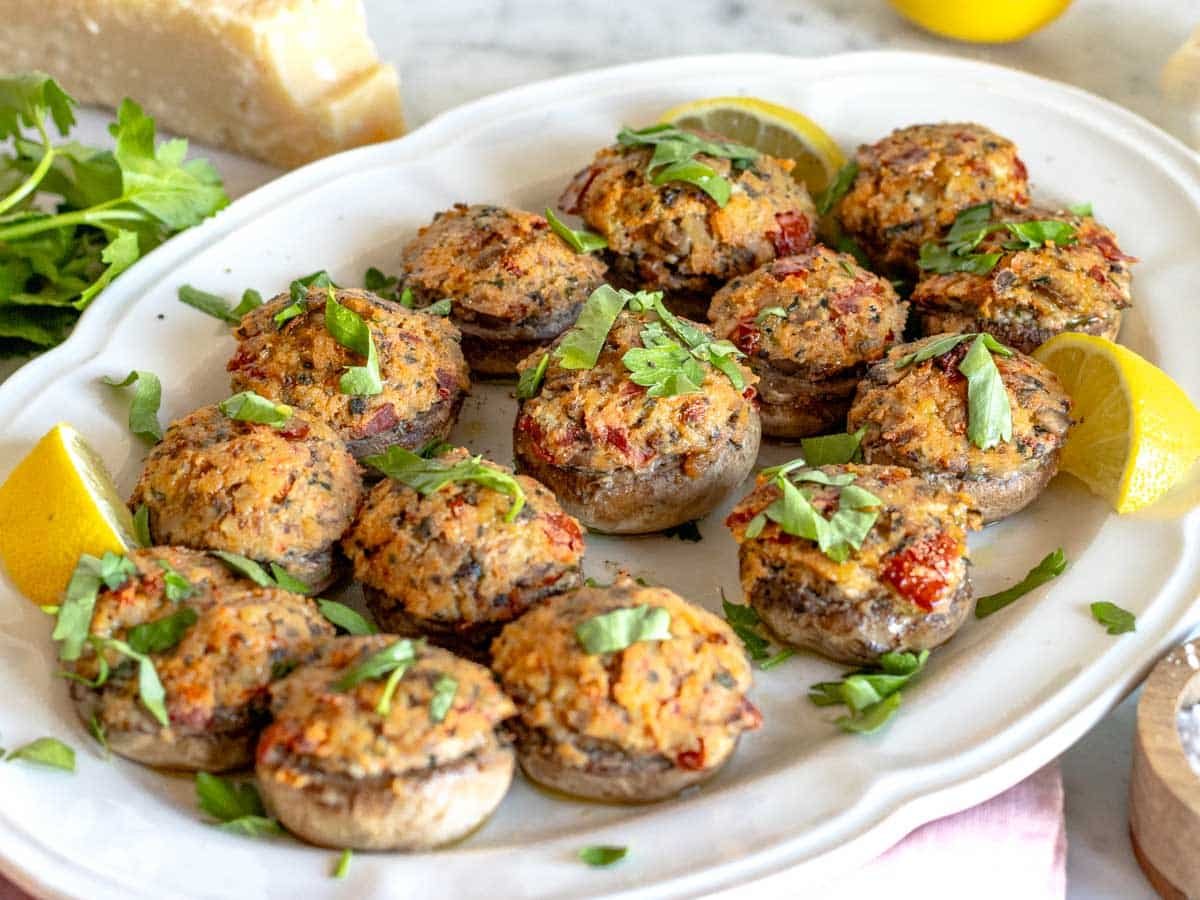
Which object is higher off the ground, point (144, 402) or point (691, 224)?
point (691, 224)

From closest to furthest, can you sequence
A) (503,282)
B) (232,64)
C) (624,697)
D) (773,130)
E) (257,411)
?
(624,697)
(257,411)
(503,282)
(773,130)
(232,64)

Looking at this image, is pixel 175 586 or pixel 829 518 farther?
pixel 829 518

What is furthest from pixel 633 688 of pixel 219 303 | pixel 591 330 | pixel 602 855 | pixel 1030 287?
pixel 219 303

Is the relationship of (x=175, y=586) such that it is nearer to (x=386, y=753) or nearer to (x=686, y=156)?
(x=386, y=753)

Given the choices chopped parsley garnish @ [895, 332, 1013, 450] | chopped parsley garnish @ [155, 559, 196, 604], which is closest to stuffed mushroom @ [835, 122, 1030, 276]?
chopped parsley garnish @ [895, 332, 1013, 450]

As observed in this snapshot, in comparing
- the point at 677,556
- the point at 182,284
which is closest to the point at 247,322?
the point at 182,284

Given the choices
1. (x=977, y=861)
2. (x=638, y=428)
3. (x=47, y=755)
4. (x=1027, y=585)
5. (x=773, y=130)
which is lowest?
(x=977, y=861)

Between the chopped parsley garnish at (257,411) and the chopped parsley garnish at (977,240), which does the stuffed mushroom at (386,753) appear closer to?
the chopped parsley garnish at (257,411)

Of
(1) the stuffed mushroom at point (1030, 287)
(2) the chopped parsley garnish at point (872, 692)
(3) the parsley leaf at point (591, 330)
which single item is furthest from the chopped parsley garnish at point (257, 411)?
(1) the stuffed mushroom at point (1030, 287)
